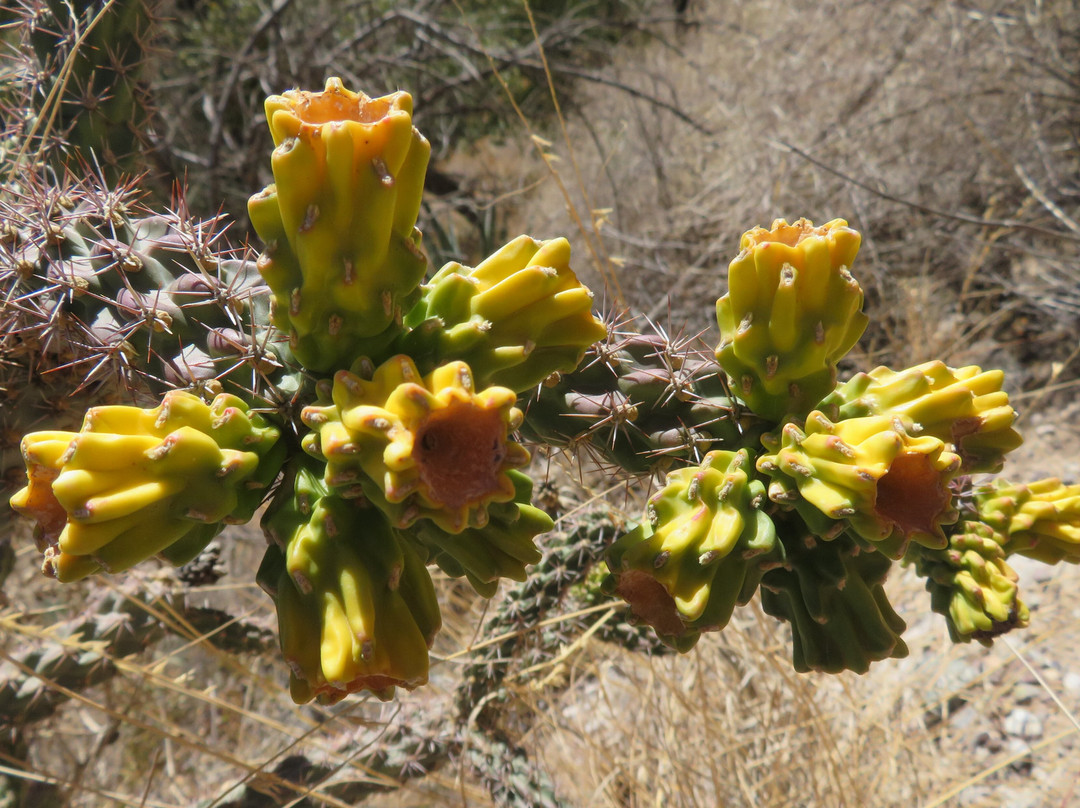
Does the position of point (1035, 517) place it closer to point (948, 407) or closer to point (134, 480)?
point (948, 407)

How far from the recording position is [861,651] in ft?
3.77

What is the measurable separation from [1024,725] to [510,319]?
328 centimetres

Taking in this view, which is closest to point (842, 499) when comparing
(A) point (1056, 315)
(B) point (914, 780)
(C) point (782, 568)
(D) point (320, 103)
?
(C) point (782, 568)

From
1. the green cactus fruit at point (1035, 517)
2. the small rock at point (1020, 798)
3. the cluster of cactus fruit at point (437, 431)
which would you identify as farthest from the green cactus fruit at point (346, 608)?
the small rock at point (1020, 798)

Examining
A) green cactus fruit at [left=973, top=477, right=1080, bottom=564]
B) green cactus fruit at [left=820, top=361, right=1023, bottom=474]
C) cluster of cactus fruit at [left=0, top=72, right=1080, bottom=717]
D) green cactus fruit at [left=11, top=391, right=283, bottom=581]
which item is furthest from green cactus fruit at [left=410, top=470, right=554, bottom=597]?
green cactus fruit at [left=973, top=477, right=1080, bottom=564]

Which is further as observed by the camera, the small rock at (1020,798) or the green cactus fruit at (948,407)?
the small rock at (1020,798)

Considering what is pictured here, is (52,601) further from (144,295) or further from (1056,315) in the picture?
(1056,315)

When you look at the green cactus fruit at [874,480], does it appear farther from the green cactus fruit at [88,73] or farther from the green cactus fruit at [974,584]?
the green cactus fruit at [88,73]

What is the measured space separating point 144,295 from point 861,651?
137 cm

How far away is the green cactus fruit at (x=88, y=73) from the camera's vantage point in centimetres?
208

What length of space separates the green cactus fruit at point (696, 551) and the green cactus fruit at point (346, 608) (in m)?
0.32

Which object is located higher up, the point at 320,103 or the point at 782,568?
the point at 320,103

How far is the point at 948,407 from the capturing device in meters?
1.12

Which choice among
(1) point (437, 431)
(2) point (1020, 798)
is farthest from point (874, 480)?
(2) point (1020, 798)
